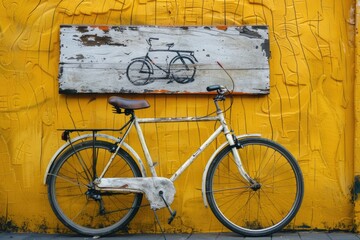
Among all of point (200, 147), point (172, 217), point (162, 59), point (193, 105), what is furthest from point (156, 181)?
point (162, 59)

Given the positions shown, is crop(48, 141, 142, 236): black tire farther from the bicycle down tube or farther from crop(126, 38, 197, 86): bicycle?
crop(126, 38, 197, 86): bicycle

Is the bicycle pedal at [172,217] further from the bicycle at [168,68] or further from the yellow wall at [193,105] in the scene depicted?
the bicycle at [168,68]

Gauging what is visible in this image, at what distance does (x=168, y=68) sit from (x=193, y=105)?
432mm

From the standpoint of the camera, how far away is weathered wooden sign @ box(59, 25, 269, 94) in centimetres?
635

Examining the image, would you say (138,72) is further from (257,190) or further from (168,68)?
(257,190)

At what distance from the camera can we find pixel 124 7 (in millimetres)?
6441

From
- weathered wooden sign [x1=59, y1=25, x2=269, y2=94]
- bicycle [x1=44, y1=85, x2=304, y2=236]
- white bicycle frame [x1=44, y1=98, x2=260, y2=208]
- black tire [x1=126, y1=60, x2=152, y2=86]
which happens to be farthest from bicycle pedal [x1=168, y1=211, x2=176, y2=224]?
black tire [x1=126, y1=60, x2=152, y2=86]

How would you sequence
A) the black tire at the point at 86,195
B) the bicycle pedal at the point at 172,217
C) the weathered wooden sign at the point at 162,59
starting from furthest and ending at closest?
the weathered wooden sign at the point at 162,59 → the black tire at the point at 86,195 → the bicycle pedal at the point at 172,217

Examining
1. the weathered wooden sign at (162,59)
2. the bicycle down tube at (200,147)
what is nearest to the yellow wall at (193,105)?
the weathered wooden sign at (162,59)

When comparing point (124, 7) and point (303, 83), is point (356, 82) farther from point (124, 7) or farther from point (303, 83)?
point (124, 7)

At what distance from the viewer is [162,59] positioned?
6.37 m

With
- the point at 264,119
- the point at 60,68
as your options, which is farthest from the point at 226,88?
the point at 60,68

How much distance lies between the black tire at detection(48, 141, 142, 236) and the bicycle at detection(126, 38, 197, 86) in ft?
2.33

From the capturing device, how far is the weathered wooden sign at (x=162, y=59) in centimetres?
635
